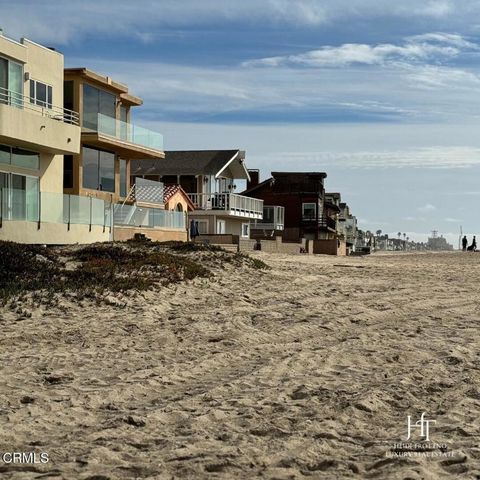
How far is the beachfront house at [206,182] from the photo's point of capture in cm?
5819

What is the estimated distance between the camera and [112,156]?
37.8 metres

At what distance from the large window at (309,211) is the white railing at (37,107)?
177 ft

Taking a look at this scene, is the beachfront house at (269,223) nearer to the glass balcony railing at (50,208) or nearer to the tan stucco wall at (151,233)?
the tan stucco wall at (151,233)

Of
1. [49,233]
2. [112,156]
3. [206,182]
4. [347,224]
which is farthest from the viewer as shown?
[347,224]

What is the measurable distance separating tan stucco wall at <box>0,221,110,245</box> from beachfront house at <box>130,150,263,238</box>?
26323mm

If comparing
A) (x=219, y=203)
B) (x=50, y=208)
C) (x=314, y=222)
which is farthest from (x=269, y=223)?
(x=50, y=208)

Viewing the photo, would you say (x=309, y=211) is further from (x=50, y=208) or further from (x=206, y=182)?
(x=50, y=208)

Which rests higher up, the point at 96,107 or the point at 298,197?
the point at 96,107

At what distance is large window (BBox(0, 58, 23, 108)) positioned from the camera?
27.2 metres

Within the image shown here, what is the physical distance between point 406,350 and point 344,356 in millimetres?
1065

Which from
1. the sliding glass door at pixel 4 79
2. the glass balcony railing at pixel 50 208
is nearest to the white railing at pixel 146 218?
the glass balcony railing at pixel 50 208

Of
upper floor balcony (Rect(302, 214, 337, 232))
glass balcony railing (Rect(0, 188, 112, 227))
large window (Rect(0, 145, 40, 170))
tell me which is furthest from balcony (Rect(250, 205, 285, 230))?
large window (Rect(0, 145, 40, 170))

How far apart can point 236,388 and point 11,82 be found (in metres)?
22.7

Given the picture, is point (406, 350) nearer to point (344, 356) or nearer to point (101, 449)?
point (344, 356)
